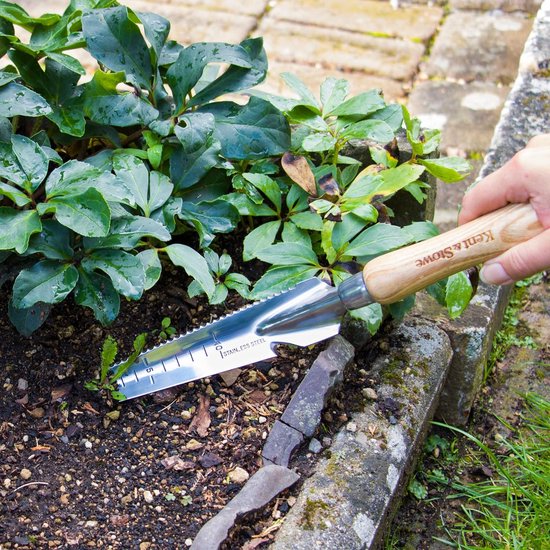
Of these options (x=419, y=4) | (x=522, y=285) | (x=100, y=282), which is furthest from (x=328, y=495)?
(x=419, y=4)

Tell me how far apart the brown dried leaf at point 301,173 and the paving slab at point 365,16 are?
231cm

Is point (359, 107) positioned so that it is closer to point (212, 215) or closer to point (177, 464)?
point (212, 215)

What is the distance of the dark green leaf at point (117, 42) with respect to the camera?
1.88 meters

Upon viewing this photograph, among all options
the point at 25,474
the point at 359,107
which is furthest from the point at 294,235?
the point at 25,474

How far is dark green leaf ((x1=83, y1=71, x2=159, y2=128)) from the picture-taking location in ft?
6.30

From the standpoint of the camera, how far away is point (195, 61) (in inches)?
77.3

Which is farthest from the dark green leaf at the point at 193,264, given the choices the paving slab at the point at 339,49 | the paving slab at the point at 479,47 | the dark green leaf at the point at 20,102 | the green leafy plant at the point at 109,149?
the paving slab at the point at 479,47

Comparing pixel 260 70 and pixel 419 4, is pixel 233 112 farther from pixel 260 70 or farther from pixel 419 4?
pixel 419 4

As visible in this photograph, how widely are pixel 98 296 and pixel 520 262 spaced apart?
894mm

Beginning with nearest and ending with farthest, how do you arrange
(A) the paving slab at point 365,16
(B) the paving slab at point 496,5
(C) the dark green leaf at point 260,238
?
1. (C) the dark green leaf at point 260,238
2. (A) the paving slab at point 365,16
3. (B) the paving slab at point 496,5

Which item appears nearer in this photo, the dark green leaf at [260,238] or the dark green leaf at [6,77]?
the dark green leaf at [6,77]

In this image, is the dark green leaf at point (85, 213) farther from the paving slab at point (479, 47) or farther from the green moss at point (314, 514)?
the paving slab at point (479, 47)

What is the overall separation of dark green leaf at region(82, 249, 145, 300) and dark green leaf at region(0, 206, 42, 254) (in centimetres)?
15

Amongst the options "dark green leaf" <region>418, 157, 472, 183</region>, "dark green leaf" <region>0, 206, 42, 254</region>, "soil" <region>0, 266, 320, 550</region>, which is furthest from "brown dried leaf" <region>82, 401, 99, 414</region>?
"dark green leaf" <region>418, 157, 472, 183</region>
